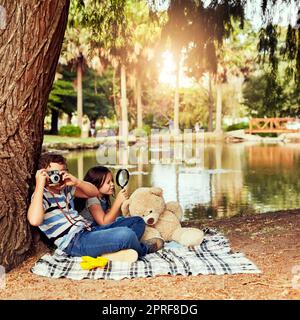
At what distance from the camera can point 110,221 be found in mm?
4113

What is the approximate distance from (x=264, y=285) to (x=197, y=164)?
15.4 metres

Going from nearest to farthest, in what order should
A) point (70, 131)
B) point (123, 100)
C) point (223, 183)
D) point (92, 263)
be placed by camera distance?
point (92, 263)
point (223, 183)
point (123, 100)
point (70, 131)

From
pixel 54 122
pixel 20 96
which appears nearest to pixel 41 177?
pixel 20 96

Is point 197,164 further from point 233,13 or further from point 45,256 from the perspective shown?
point 45,256

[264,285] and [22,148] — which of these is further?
[22,148]

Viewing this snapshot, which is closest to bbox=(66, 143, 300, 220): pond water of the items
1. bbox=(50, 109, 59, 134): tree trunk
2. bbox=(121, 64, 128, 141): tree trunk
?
bbox=(121, 64, 128, 141): tree trunk

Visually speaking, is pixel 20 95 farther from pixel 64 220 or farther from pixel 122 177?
pixel 122 177

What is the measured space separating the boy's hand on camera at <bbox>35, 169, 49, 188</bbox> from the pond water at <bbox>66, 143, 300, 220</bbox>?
472 cm

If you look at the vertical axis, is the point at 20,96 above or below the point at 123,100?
below

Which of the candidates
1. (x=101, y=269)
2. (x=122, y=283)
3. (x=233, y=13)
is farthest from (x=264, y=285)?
(x=233, y=13)

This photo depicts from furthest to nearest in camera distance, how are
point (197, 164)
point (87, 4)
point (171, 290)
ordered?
point (197, 164) < point (87, 4) < point (171, 290)

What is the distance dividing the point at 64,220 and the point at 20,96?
0.93 m

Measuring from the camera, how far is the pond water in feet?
30.5

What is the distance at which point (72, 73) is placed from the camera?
1453 inches
